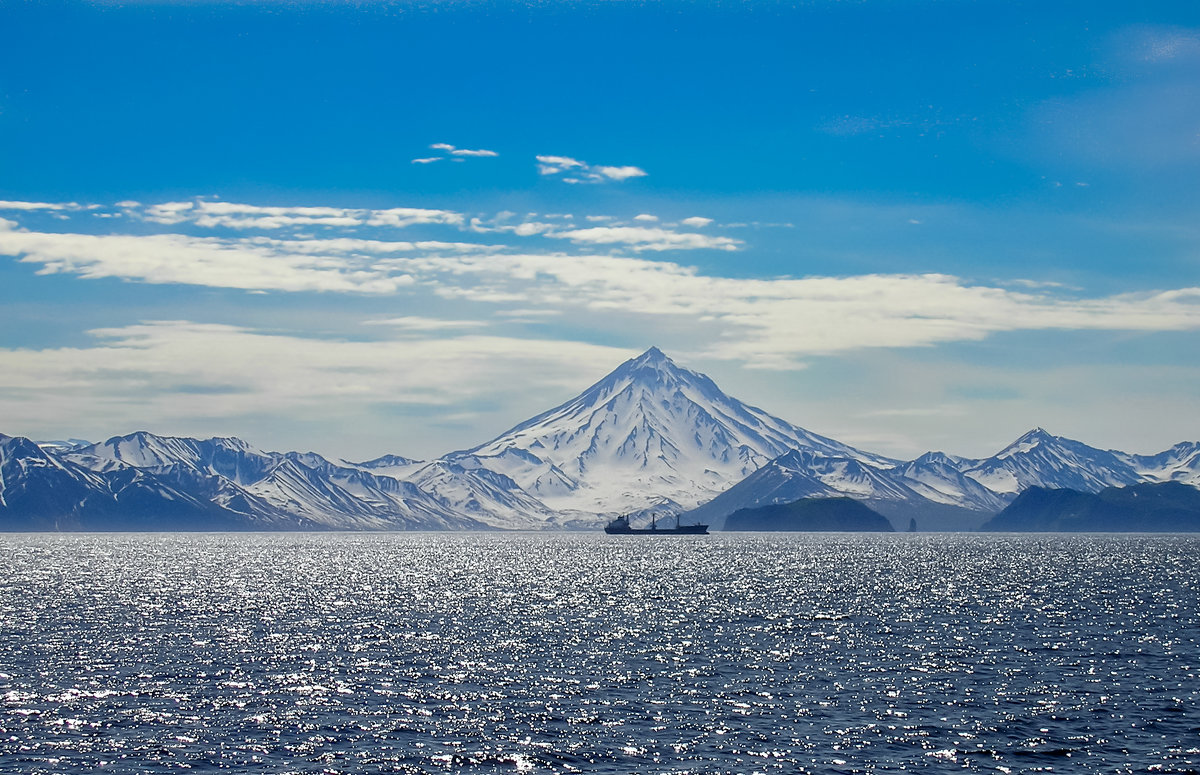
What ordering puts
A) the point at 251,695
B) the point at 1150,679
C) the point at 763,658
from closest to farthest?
1. the point at 251,695
2. the point at 1150,679
3. the point at 763,658

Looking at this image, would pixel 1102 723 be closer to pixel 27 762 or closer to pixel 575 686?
pixel 575 686

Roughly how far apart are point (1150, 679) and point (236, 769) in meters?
60.4

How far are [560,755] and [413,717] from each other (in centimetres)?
1301

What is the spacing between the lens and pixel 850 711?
68.8m

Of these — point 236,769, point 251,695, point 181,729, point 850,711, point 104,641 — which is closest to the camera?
point 236,769

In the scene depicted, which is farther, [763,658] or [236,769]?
[763,658]

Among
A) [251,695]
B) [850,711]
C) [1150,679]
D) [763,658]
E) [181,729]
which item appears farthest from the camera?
[763,658]

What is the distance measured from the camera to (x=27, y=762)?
55.4 meters

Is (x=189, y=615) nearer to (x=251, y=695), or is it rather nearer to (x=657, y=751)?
(x=251, y=695)

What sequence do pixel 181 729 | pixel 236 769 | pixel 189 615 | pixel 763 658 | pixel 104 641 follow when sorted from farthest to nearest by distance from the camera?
pixel 189 615 < pixel 104 641 < pixel 763 658 < pixel 181 729 < pixel 236 769

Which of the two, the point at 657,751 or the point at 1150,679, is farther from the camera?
the point at 1150,679

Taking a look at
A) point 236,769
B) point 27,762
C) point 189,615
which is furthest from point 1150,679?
point 189,615

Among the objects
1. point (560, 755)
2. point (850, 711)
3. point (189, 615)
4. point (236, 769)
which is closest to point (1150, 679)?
point (850, 711)

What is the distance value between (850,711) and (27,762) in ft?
146
